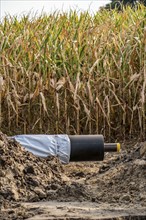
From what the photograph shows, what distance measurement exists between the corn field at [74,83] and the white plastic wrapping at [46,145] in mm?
1240

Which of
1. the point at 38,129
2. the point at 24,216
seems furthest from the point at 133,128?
the point at 24,216

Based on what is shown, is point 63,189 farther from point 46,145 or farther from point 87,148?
point 46,145

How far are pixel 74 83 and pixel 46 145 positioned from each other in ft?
5.34

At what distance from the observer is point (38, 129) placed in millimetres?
7062

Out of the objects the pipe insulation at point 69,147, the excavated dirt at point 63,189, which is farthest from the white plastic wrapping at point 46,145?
the excavated dirt at point 63,189

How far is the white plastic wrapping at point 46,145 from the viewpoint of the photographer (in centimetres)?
552

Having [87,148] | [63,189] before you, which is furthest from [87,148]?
[63,189]

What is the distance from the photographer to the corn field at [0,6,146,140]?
6961mm

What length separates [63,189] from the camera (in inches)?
165

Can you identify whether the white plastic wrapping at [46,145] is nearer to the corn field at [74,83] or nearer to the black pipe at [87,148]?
the black pipe at [87,148]

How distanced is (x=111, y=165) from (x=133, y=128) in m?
1.86

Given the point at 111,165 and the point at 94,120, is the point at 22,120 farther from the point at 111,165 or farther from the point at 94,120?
the point at 111,165

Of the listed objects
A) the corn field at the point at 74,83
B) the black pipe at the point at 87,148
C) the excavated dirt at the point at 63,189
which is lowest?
the excavated dirt at the point at 63,189

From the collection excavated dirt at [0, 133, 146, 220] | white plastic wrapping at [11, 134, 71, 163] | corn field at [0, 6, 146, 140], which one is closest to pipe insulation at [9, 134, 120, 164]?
white plastic wrapping at [11, 134, 71, 163]
